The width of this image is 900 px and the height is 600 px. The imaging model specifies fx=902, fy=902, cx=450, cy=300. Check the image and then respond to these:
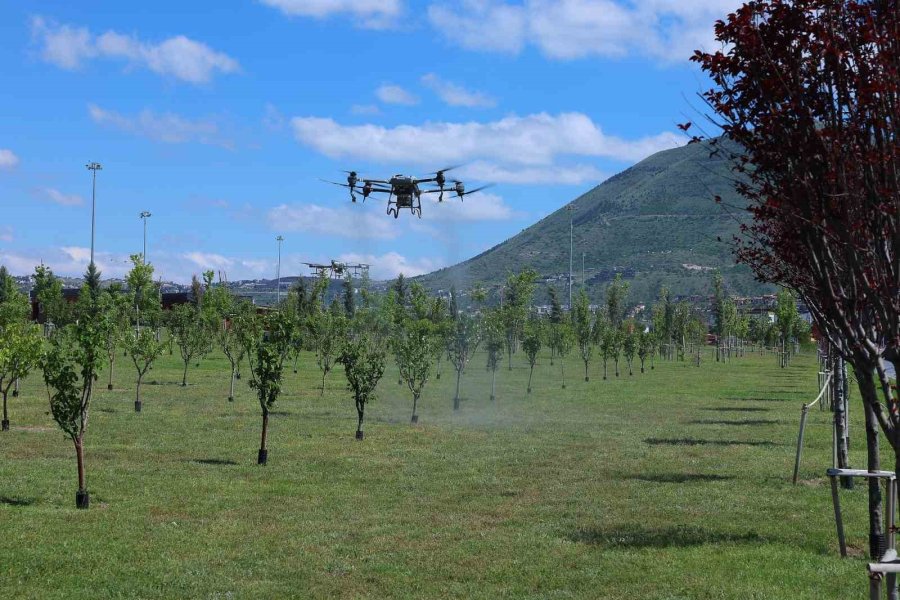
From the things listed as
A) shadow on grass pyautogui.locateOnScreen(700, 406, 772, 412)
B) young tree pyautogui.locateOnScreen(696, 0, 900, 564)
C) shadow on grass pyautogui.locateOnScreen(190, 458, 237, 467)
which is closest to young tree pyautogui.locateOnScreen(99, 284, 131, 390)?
shadow on grass pyautogui.locateOnScreen(190, 458, 237, 467)

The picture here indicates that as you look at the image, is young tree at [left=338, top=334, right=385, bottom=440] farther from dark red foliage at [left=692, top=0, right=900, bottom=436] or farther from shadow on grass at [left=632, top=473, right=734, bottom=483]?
dark red foliage at [left=692, top=0, right=900, bottom=436]

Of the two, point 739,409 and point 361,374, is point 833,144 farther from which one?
point 739,409

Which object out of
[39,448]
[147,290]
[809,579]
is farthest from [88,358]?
[147,290]

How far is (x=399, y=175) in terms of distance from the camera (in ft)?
142

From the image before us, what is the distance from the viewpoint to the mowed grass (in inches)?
609

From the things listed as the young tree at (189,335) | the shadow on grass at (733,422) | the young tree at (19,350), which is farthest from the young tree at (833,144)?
the young tree at (189,335)

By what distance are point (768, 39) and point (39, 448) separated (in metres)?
28.8

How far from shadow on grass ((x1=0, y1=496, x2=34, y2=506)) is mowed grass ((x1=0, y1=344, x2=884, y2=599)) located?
89mm

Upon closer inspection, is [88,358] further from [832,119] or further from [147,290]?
[147,290]

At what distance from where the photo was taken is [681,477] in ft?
87.0

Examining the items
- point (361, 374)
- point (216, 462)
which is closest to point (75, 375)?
point (216, 462)

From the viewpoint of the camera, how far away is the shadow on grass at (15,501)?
21766 mm

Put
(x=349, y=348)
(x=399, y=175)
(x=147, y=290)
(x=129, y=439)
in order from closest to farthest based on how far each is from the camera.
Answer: (x=129, y=439)
(x=349, y=348)
(x=399, y=175)
(x=147, y=290)

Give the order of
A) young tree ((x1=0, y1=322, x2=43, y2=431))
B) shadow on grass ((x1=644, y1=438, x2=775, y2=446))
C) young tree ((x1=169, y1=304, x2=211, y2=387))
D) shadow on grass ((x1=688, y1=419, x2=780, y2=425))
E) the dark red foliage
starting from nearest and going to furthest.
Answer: the dark red foliage < young tree ((x1=0, y1=322, x2=43, y2=431)) < shadow on grass ((x1=644, y1=438, x2=775, y2=446)) < shadow on grass ((x1=688, y1=419, x2=780, y2=425)) < young tree ((x1=169, y1=304, x2=211, y2=387))
